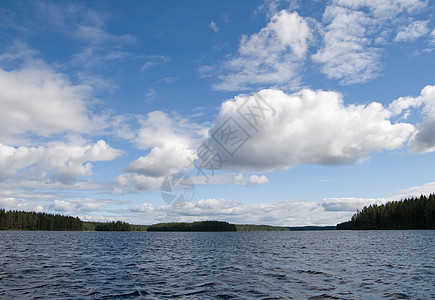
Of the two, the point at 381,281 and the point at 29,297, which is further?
the point at 381,281

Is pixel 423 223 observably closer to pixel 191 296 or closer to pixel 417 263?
pixel 417 263

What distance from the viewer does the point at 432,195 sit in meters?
198

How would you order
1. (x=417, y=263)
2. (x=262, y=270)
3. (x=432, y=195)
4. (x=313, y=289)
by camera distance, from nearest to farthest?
(x=313, y=289) → (x=262, y=270) → (x=417, y=263) → (x=432, y=195)

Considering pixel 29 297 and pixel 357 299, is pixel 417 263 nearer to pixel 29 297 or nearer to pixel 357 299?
pixel 357 299

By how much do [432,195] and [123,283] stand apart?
735 ft

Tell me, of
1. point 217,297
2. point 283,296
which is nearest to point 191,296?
point 217,297

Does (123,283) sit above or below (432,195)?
below

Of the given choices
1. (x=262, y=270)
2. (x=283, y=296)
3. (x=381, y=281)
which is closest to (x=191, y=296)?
(x=283, y=296)

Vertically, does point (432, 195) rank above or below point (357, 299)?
above

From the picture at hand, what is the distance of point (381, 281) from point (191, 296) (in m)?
18.9

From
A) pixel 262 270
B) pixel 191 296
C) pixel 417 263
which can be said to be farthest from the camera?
pixel 417 263

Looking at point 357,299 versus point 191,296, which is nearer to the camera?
point 357,299

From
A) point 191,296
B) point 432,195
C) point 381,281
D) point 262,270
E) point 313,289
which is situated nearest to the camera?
point 191,296

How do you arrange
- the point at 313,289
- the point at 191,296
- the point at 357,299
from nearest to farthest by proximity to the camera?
the point at 357,299
the point at 191,296
the point at 313,289
